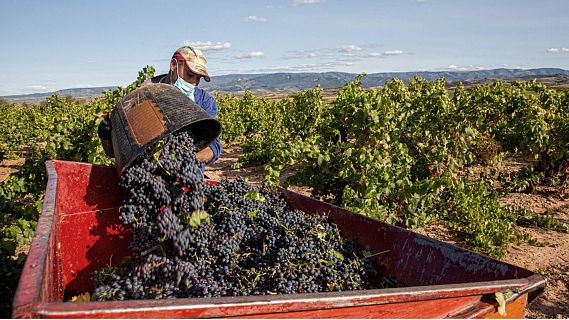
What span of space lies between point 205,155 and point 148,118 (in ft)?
2.60

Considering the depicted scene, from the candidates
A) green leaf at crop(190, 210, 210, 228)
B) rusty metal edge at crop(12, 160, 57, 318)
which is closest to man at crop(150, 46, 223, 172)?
green leaf at crop(190, 210, 210, 228)


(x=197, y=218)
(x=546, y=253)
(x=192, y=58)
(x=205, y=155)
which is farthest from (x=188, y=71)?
(x=546, y=253)

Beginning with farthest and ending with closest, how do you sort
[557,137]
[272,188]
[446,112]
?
1. [557,137]
2. [446,112]
3. [272,188]

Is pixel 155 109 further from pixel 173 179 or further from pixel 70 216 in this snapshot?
pixel 70 216

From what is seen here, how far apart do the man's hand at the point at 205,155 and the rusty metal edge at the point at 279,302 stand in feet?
5.65

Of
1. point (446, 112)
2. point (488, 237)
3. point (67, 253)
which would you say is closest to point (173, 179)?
point (67, 253)

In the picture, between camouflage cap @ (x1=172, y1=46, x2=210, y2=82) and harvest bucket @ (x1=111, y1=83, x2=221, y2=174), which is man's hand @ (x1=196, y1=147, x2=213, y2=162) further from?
camouflage cap @ (x1=172, y1=46, x2=210, y2=82)

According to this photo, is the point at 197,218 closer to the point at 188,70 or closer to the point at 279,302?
the point at 279,302

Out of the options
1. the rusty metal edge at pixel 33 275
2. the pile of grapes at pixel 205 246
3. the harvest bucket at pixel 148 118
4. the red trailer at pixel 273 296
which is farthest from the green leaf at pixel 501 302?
the rusty metal edge at pixel 33 275

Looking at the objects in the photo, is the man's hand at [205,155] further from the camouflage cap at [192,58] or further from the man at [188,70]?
the camouflage cap at [192,58]

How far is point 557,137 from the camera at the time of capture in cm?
890

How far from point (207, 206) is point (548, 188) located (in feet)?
30.3

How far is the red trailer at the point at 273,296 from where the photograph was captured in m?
1.46

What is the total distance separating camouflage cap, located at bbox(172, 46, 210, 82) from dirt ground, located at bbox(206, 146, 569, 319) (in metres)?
1.15
